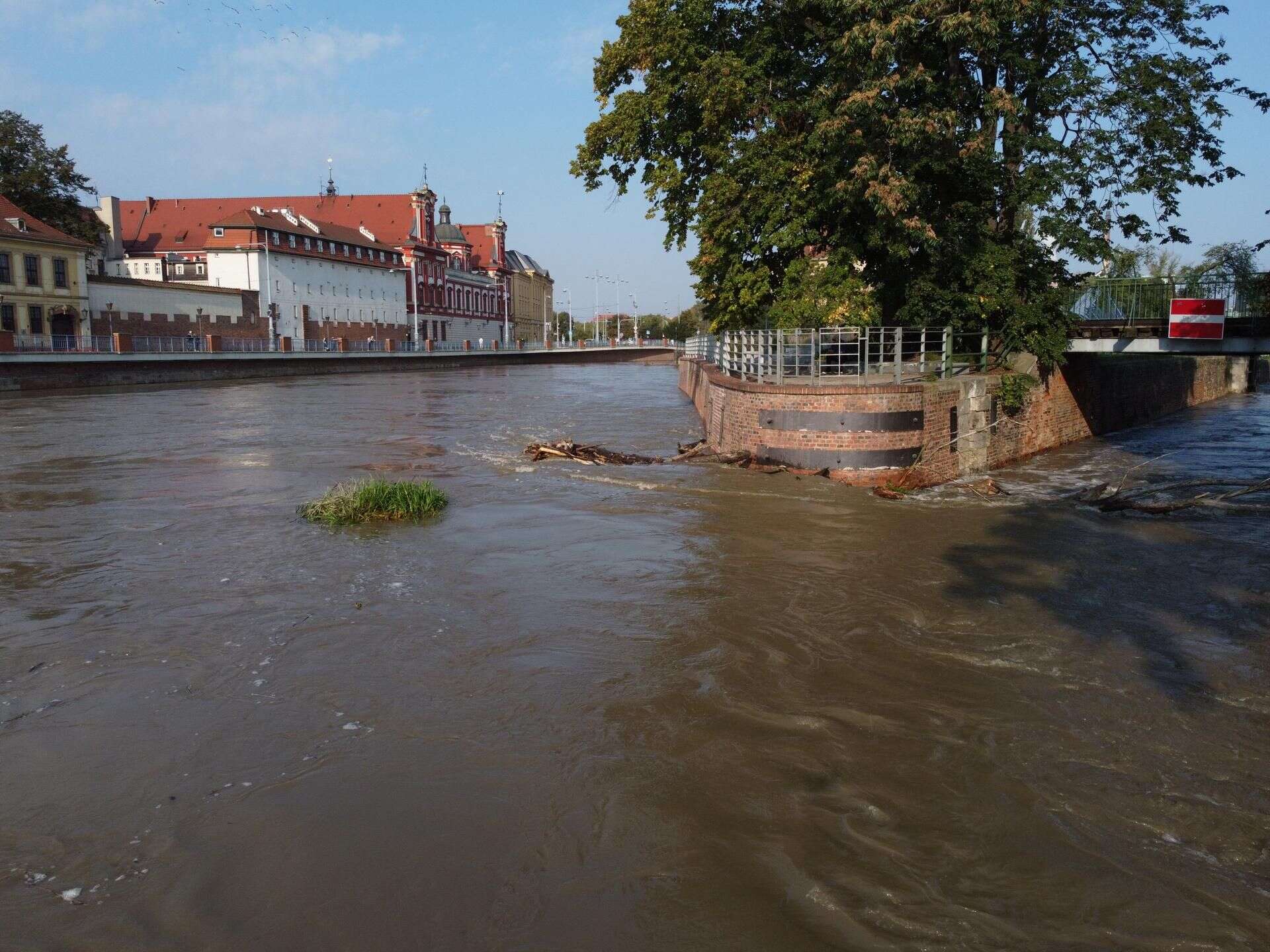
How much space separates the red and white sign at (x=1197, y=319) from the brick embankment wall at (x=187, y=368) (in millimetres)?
42154

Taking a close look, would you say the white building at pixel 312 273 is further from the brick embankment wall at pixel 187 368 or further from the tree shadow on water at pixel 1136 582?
the tree shadow on water at pixel 1136 582

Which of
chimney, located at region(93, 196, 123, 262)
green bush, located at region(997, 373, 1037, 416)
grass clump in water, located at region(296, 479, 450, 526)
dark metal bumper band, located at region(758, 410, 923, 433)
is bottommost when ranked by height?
grass clump in water, located at region(296, 479, 450, 526)

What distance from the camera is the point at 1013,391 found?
1941cm

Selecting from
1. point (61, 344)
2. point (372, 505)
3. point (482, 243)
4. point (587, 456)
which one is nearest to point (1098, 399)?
point (587, 456)

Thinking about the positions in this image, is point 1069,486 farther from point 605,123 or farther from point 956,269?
point 605,123

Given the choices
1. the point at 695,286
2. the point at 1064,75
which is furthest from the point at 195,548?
the point at 1064,75

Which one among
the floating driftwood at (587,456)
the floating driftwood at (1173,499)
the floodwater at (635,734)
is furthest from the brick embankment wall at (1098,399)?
the floating driftwood at (587,456)

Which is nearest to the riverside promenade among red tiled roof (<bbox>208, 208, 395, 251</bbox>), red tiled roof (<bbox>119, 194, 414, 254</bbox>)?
red tiled roof (<bbox>208, 208, 395, 251</bbox>)

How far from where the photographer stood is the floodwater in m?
4.63

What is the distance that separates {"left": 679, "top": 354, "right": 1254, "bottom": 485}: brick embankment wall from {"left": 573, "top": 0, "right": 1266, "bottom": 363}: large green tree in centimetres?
202

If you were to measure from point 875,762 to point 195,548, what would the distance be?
9.17 m

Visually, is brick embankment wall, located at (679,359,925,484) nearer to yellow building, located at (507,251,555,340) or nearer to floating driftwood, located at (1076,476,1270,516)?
floating driftwood, located at (1076,476,1270,516)

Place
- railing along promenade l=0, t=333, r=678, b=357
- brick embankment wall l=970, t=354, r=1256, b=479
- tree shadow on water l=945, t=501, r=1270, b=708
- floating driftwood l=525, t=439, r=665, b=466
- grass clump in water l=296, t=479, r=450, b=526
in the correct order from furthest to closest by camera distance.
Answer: railing along promenade l=0, t=333, r=678, b=357, brick embankment wall l=970, t=354, r=1256, b=479, floating driftwood l=525, t=439, r=665, b=466, grass clump in water l=296, t=479, r=450, b=526, tree shadow on water l=945, t=501, r=1270, b=708

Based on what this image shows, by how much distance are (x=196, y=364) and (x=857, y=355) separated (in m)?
42.6
